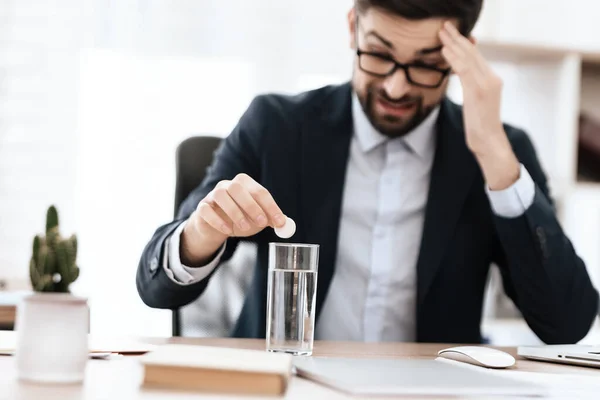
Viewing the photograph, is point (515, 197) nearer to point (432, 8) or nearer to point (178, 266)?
point (432, 8)

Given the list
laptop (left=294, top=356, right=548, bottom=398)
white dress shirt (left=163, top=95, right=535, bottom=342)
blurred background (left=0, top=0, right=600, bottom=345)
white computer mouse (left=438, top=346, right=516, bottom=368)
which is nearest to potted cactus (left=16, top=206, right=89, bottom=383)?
laptop (left=294, top=356, right=548, bottom=398)

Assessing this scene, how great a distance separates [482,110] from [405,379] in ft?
2.78

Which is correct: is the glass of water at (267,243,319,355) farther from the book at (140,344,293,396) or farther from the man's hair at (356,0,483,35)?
the man's hair at (356,0,483,35)

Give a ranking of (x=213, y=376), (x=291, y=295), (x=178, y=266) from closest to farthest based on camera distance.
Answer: (x=213, y=376) → (x=291, y=295) → (x=178, y=266)

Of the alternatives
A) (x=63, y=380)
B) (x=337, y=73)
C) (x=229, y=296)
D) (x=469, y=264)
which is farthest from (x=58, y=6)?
(x=63, y=380)

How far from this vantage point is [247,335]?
1573 millimetres

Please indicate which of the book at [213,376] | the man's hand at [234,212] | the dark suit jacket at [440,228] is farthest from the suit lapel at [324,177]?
the book at [213,376]

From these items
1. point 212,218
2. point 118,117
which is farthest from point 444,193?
point 118,117

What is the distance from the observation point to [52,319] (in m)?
0.72

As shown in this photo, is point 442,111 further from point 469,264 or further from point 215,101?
point 215,101

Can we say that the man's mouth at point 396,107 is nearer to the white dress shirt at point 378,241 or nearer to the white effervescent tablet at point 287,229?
the white dress shirt at point 378,241

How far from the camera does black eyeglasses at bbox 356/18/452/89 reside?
152cm

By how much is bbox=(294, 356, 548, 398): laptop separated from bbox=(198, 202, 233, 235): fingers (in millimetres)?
289

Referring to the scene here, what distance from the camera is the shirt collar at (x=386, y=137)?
1.64 meters
